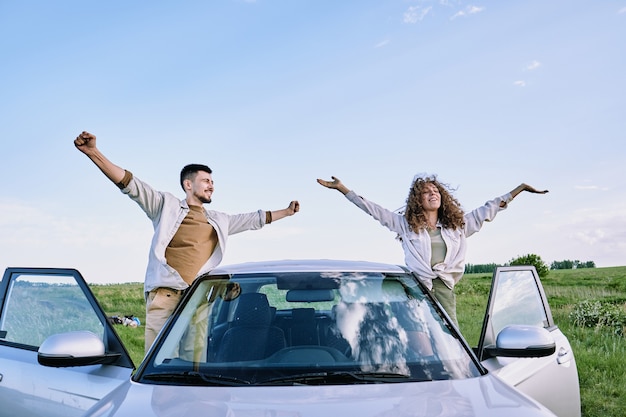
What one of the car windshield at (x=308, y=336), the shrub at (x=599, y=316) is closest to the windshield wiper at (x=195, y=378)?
the car windshield at (x=308, y=336)

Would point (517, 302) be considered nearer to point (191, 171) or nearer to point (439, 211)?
point (439, 211)

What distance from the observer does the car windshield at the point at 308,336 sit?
102 inches

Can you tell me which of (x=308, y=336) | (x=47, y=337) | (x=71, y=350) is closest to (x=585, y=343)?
(x=308, y=336)

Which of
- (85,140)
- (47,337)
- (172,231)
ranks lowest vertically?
(47,337)

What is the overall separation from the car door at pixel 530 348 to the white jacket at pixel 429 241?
41.5 inches

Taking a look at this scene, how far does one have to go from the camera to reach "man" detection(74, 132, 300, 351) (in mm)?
5301

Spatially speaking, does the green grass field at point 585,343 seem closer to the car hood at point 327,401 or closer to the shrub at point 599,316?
the shrub at point 599,316

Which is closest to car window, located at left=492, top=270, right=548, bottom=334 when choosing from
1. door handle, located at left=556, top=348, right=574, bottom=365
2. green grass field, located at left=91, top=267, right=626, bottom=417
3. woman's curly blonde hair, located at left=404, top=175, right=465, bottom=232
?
door handle, located at left=556, top=348, right=574, bottom=365

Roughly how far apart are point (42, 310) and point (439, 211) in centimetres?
365

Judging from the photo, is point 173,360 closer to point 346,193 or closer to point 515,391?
point 515,391

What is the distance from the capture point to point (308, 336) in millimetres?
3062

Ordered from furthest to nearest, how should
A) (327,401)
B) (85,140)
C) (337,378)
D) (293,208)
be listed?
(293,208) → (85,140) → (337,378) → (327,401)

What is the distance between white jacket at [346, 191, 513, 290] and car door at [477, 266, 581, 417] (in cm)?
105

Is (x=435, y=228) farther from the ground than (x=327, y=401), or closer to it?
farther from the ground
